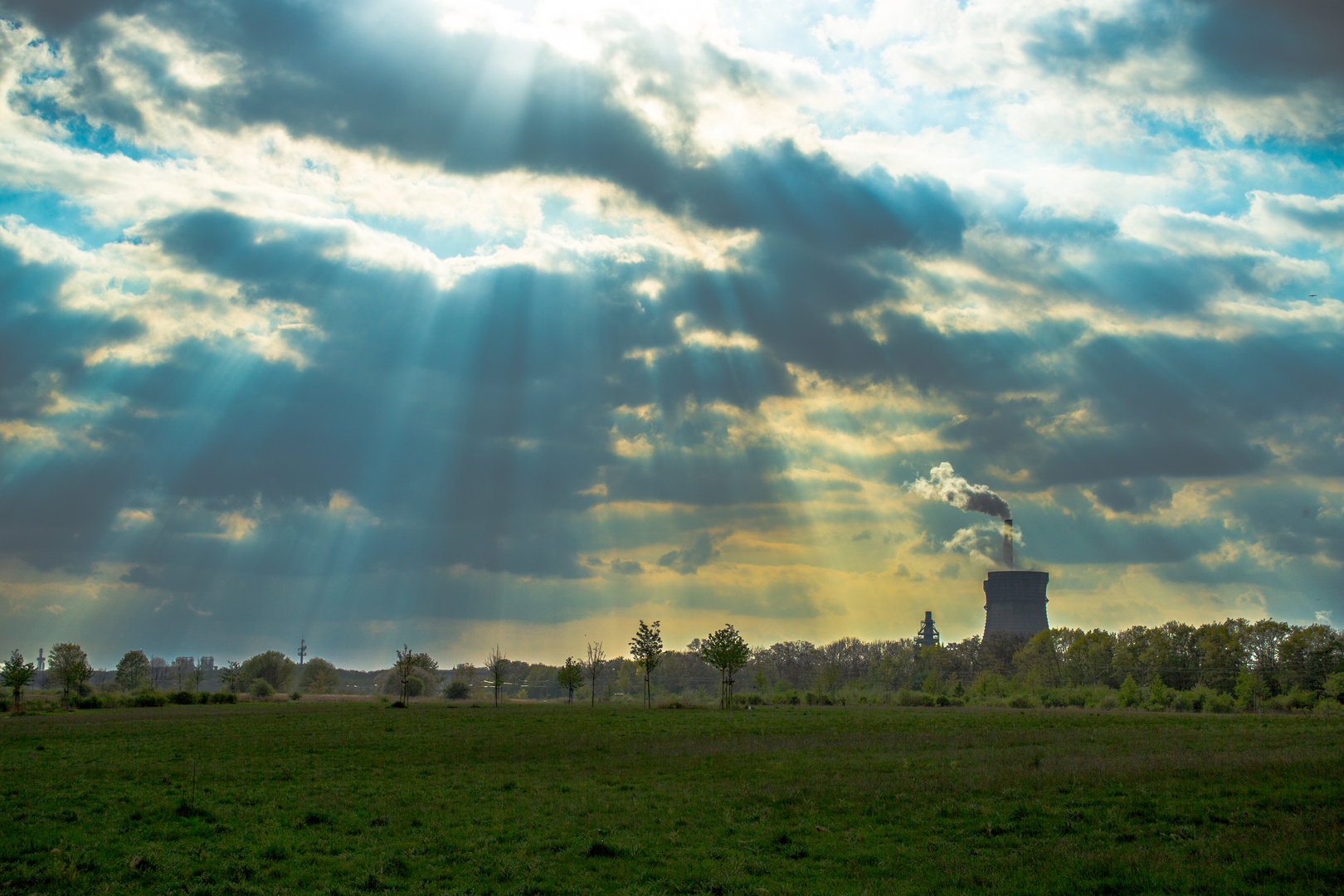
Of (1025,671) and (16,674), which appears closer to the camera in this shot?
(16,674)

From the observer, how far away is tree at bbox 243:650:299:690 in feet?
565

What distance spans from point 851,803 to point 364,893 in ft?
40.6

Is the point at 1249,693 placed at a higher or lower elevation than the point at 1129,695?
higher

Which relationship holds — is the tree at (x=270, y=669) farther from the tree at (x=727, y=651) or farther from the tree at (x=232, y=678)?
the tree at (x=727, y=651)

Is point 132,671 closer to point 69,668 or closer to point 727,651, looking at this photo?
point 69,668

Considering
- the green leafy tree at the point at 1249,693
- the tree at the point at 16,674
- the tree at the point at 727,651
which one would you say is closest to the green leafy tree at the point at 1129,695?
the green leafy tree at the point at 1249,693

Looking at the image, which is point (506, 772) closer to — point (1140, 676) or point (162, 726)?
point (162, 726)

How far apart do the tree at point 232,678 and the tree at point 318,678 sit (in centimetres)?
1362

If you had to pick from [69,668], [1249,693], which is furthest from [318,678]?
[1249,693]

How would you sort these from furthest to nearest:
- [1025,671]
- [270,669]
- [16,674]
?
[270,669], [1025,671], [16,674]

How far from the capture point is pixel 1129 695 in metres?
96.2

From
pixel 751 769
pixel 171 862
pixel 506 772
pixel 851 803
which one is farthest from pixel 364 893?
pixel 751 769

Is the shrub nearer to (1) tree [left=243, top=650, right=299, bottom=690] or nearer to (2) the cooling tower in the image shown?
(2) the cooling tower

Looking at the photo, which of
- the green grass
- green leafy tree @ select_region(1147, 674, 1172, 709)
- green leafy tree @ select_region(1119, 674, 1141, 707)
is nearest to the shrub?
green leafy tree @ select_region(1119, 674, 1141, 707)
